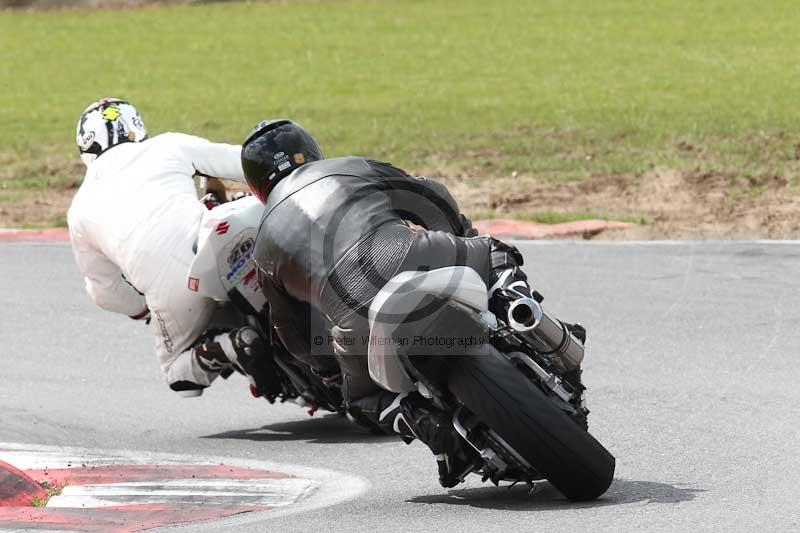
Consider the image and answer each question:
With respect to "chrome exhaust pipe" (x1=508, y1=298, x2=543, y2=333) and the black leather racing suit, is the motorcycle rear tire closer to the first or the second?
"chrome exhaust pipe" (x1=508, y1=298, x2=543, y2=333)

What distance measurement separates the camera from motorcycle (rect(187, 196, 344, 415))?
6891 mm

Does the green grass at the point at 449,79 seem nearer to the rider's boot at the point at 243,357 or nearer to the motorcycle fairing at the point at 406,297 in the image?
the rider's boot at the point at 243,357

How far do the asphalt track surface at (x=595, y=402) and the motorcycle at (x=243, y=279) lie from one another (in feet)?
0.98

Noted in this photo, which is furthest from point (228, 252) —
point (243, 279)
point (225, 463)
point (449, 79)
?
point (449, 79)

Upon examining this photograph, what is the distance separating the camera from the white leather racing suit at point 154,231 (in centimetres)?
711

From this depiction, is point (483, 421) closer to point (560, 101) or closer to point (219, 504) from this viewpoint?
point (219, 504)

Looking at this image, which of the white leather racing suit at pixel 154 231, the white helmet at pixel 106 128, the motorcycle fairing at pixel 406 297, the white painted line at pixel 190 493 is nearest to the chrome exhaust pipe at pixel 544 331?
the motorcycle fairing at pixel 406 297

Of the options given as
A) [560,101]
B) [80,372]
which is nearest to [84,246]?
[80,372]

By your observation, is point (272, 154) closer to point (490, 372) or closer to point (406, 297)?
point (406, 297)

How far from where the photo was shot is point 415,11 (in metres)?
23.5

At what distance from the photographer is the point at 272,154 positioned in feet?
19.5

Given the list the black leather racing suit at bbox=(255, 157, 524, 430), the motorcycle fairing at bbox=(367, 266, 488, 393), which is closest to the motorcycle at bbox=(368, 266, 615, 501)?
the motorcycle fairing at bbox=(367, 266, 488, 393)

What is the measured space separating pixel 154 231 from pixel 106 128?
0.73m

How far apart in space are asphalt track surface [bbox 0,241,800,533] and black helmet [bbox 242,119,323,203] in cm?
128
